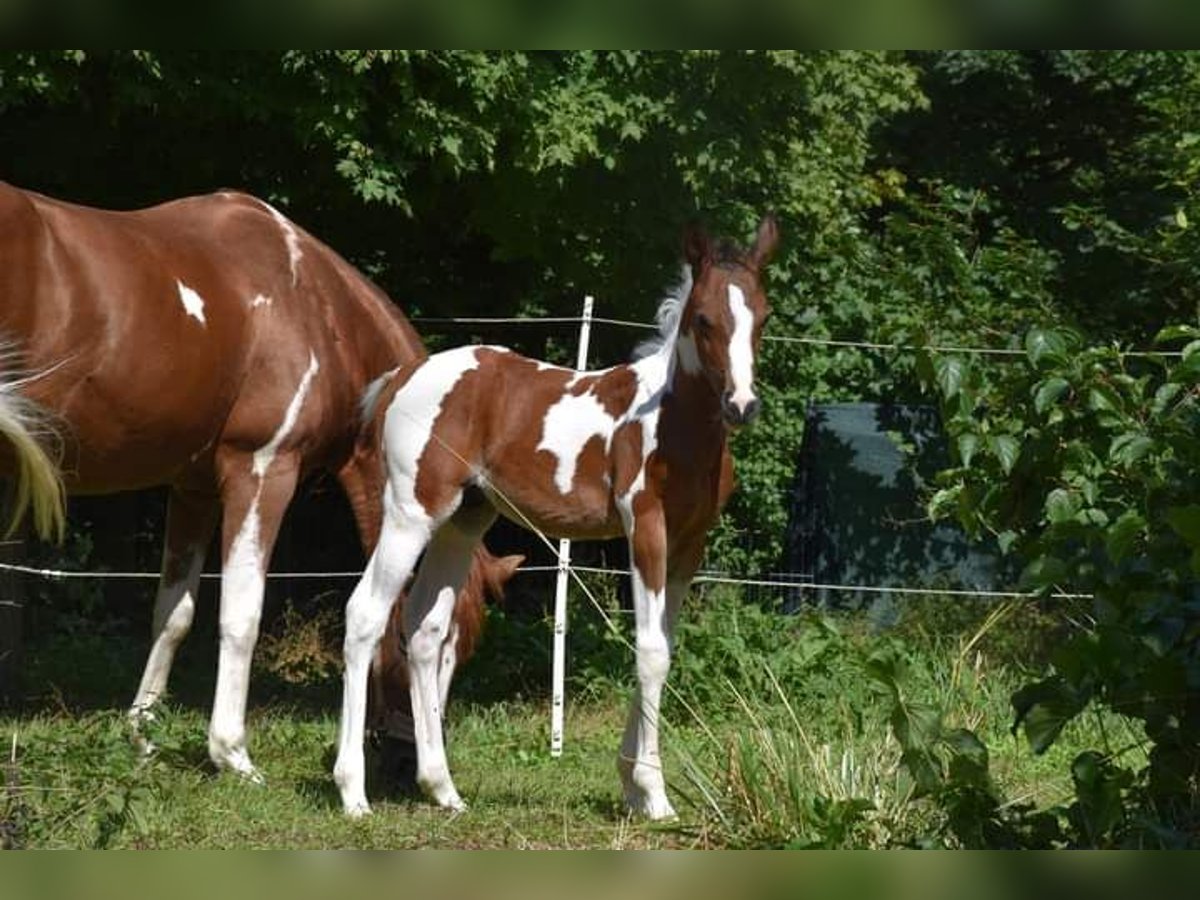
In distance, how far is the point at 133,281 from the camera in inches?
263

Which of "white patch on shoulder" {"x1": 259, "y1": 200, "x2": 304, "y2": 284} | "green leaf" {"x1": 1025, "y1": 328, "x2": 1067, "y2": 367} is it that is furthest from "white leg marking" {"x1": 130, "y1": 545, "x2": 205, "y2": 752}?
"green leaf" {"x1": 1025, "y1": 328, "x2": 1067, "y2": 367}

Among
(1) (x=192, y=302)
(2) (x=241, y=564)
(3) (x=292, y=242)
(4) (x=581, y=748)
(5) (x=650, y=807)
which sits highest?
(3) (x=292, y=242)

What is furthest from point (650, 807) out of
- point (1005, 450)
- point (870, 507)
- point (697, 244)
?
point (870, 507)

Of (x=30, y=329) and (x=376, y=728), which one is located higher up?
(x=30, y=329)

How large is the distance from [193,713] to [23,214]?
3.29 metres

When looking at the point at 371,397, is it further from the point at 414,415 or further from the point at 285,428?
the point at 414,415

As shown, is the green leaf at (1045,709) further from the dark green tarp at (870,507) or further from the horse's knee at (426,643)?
the dark green tarp at (870,507)

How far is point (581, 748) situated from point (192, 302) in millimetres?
2806

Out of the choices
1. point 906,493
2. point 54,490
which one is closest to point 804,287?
point 906,493

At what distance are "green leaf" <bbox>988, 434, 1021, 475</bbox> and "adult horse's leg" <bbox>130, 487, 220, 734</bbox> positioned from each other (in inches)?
180

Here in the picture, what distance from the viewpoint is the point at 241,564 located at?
23.1 ft

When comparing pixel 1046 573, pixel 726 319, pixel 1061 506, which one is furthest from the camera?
pixel 726 319

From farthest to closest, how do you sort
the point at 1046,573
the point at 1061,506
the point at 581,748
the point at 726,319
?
1. the point at 581,748
2. the point at 726,319
3. the point at 1061,506
4. the point at 1046,573
